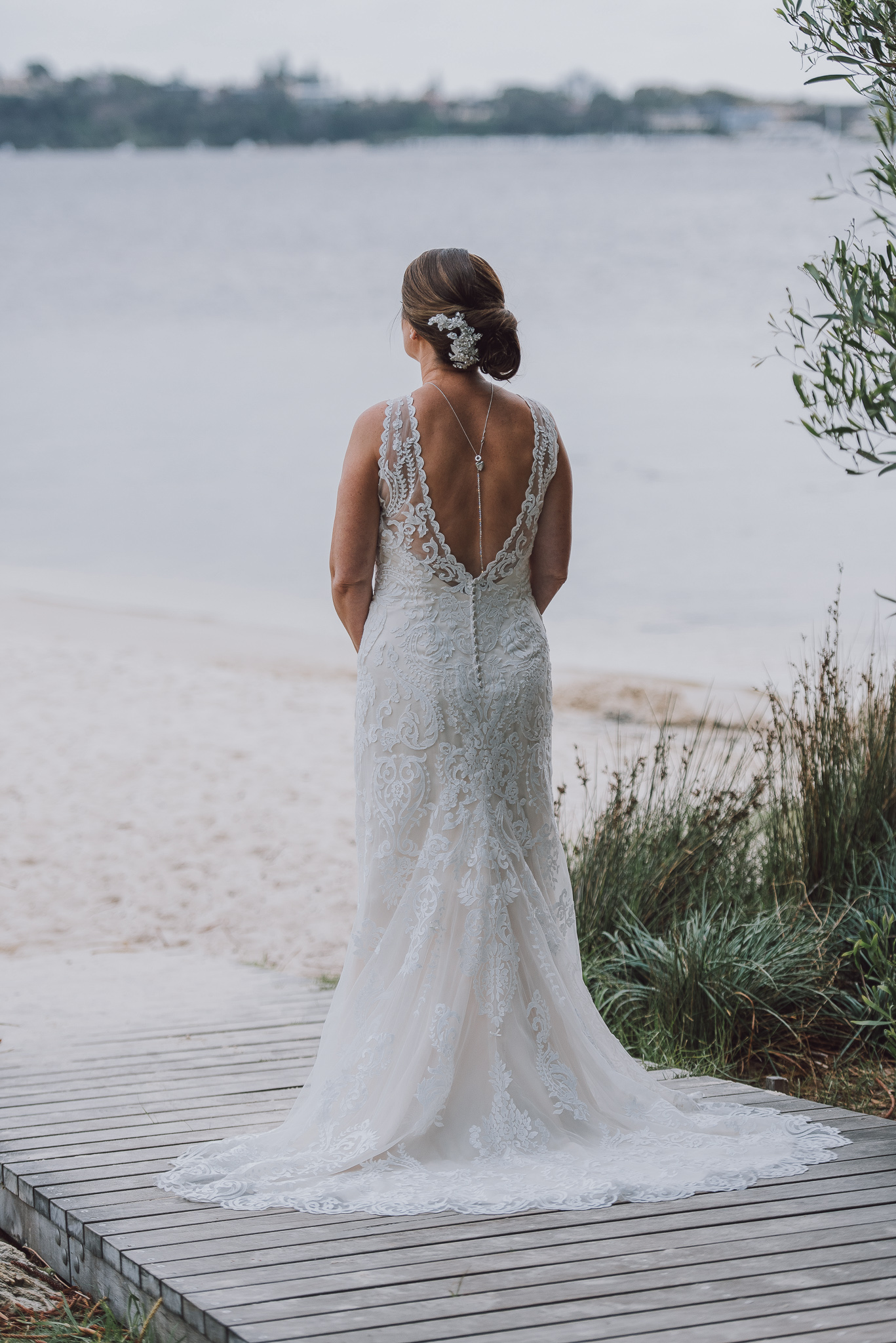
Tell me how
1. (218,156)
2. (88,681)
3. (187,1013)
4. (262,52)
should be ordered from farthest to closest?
(218,156) < (262,52) < (88,681) < (187,1013)

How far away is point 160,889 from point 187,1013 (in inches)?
123

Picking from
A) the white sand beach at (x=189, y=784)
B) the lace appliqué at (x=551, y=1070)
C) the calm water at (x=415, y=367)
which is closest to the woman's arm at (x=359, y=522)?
the calm water at (x=415, y=367)

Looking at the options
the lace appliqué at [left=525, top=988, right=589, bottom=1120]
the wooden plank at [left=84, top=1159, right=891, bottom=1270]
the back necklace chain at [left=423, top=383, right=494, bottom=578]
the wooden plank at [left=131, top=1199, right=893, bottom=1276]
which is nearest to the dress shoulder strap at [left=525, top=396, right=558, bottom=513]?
the back necklace chain at [left=423, top=383, right=494, bottom=578]

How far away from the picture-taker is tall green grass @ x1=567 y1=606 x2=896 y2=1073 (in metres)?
4.61

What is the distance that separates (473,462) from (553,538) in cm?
31

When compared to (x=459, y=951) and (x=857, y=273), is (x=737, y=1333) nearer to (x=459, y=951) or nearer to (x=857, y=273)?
(x=459, y=951)

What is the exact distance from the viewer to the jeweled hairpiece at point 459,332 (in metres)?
3.35

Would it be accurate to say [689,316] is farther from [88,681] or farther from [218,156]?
[218,156]

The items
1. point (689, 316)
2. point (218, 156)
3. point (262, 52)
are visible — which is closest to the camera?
point (689, 316)

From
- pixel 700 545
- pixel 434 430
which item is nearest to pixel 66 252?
pixel 700 545

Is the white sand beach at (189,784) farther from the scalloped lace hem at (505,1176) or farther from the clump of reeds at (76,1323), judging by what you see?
the clump of reeds at (76,1323)

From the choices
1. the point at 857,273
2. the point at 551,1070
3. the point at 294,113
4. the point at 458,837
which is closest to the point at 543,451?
the point at 857,273

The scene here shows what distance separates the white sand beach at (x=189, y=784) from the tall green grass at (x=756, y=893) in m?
1.00

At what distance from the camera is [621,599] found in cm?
1828
